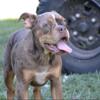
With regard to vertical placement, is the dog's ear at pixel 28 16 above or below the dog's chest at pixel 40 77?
above

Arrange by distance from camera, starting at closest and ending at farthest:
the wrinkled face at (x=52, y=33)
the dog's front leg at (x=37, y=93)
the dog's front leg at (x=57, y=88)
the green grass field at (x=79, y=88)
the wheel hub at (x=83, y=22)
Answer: the wrinkled face at (x=52, y=33) → the dog's front leg at (x=57, y=88) → the dog's front leg at (x=37, y=93) → the green grass field at (x=79, y=88) → the wheel hub at (x=83, y=22)

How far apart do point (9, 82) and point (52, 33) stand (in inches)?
58.0

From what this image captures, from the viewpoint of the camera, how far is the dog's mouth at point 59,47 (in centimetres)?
592

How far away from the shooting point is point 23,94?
248 inches

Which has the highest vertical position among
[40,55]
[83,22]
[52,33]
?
[52,33]

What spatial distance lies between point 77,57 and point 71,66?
0.57 ft

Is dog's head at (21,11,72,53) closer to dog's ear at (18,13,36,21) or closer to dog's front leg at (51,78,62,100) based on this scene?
dog's ear at (18,13,36,21)

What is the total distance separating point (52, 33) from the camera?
5887 millimetres

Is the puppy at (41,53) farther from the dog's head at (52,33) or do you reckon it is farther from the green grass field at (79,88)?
the green grass field at (79,88)

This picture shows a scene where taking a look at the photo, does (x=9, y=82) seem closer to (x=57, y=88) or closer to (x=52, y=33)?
(x=57, y=88)

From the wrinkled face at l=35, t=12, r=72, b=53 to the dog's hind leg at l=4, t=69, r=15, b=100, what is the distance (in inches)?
42.8

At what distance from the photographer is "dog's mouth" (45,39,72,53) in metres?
5.92

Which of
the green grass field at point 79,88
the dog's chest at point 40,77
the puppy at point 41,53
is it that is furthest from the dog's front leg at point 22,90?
the green grass field at point 79,88

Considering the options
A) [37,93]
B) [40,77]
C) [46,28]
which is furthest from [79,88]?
[46,28]
